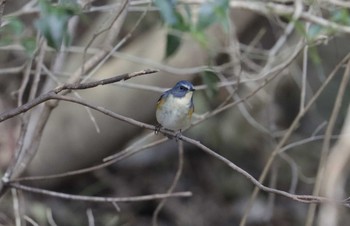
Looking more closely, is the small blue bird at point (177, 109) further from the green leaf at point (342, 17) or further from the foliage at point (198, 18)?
the green leaf at point (342, 17)

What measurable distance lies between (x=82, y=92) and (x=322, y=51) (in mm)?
2451

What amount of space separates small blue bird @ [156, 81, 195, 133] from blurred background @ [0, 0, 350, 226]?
284 millimetres

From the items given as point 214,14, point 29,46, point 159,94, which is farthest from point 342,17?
point 159,94

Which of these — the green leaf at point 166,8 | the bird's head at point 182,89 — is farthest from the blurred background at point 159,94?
the bird's head at point 182,89

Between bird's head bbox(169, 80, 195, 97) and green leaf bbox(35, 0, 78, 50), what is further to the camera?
bird's head bbox(169, 80, 195, 97)

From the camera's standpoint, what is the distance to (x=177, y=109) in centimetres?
272

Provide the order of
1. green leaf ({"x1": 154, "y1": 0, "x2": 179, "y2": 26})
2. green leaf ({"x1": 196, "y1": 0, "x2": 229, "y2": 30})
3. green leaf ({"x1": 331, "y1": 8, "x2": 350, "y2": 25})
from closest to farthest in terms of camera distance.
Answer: green leaf ({"x1": 154, "y1": 0, "x2": 179, "y2": 26}) → green leaf ({"x1": 196, "y1": 0, "x2": 229, "y2": 30}) → green leaf ({"x1": 331, "y1": 8, "x2": 350, "y2": 25})

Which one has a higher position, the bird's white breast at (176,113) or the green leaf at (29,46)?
the green leaf at (29,46)

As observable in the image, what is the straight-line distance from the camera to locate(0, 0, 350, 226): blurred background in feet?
10.6

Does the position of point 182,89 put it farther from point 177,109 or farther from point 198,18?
point 198,18

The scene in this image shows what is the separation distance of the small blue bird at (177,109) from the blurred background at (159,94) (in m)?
0.28

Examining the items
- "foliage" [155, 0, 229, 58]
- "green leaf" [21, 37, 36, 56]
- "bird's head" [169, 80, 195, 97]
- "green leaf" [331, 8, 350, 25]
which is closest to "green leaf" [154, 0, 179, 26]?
"foliage" [155, 0, 229, 58]

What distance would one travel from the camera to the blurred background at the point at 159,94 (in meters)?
3.23

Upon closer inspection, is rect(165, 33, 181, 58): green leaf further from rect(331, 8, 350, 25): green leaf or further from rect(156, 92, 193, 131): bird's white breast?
rect(331, 8, 350, 25): green leaf
